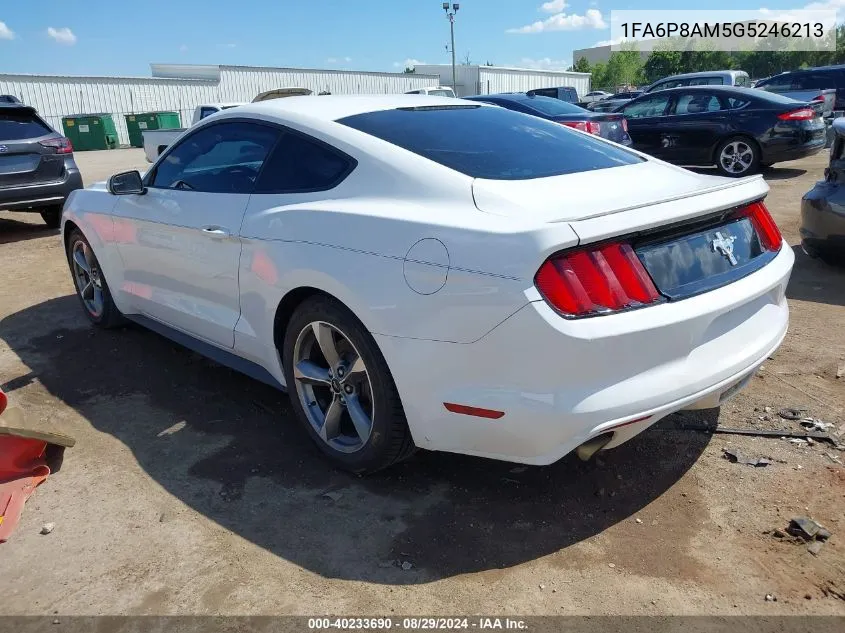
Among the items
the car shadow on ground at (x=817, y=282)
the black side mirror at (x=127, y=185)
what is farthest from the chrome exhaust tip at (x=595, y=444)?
the car shadow on ground at (x=817, y=282)

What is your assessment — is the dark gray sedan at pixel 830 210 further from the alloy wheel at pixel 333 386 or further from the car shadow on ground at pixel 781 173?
the car shadow on ground at pixel 781 173

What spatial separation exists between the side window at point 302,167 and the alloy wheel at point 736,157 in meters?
9.63

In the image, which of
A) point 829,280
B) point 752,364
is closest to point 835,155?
point 829,280

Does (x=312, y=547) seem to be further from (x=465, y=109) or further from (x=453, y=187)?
(x=465, y=109)

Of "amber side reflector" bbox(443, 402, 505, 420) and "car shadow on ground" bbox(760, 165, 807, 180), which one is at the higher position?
"amber side reflector" bbox(443, 402, 505, 420)

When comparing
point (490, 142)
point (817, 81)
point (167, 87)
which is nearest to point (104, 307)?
point (490, 142)

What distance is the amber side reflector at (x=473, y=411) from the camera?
2.38 m

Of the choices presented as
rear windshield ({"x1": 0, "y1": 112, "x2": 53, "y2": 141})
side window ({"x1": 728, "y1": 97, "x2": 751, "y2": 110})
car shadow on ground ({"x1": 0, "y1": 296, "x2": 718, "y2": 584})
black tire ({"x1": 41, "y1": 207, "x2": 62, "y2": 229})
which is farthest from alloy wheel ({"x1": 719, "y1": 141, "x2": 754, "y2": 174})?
black tire ({"x1": 41, "y1": 207, "x2": 62, "y2": 229})

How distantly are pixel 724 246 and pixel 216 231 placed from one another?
2.26 metres

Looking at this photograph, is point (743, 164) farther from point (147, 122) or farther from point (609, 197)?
point (147, 122)

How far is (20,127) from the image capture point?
8.57 metres

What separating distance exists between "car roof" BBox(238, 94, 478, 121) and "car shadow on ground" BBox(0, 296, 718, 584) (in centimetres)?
155

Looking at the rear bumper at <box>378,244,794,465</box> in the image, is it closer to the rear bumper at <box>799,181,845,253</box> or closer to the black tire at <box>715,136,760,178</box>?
the rear bumper at <box>799,181,845,253</box>

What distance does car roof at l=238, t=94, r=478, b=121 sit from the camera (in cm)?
331
